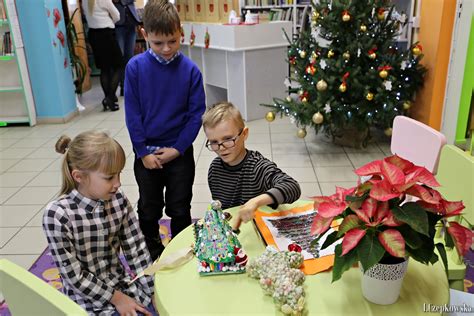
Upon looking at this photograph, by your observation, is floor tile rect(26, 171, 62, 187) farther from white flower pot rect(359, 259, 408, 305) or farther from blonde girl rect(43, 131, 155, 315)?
white flower pot rect(359, 259, 408, 305)

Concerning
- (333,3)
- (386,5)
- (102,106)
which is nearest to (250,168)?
(333,3)

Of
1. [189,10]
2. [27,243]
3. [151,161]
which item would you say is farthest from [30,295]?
[189,10]

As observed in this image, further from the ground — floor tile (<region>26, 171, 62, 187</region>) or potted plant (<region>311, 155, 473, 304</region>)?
potted plant (<region>311, 155, 473, 304</region>)

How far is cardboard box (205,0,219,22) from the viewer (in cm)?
505

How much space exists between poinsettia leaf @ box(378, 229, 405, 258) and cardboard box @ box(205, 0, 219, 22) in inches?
181

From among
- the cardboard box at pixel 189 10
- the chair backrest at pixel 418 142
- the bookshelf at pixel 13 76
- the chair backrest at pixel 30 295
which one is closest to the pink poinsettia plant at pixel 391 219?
the chair backrest at pixel 30 295

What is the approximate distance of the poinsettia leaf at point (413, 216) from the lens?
859 millimetres

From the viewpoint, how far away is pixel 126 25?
579cm

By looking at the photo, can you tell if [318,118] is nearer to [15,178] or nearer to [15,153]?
[15,178]

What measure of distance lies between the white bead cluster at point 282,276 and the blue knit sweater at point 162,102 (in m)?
0.97

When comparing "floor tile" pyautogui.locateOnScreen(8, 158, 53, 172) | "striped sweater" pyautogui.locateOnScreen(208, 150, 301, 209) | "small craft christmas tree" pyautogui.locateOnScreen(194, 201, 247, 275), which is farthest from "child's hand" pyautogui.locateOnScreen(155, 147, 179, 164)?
"floor tile" pyautogui.locateOnScreen(8, 158, 53, 172)

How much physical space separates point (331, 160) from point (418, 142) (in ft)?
6.56

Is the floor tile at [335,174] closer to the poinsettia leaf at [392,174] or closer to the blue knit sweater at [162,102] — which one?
the blue knit sweater at [162,102]

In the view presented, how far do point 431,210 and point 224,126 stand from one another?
32.8 inches
